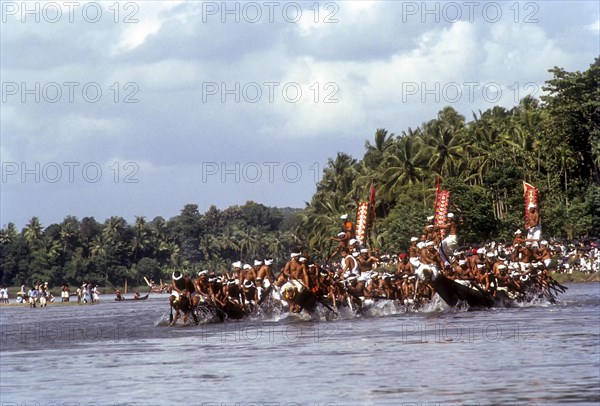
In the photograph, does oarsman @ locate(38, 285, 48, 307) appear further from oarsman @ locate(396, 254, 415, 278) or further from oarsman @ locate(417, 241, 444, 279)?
oarsman @ locate(417, 241, 444, 279)

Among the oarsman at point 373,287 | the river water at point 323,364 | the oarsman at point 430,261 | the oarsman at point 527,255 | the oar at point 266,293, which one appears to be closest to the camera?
the river water at point 323,364

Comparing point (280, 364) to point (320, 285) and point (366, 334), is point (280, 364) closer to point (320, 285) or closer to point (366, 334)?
point (366, 334)

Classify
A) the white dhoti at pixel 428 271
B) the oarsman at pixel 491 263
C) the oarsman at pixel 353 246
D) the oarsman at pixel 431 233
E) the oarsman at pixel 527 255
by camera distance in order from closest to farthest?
the white dhoti at pixel 428 271
the oarsman at pixel 491 263
the oarsman at pixel 431 233
the oarsman at pixel 353 246
the oarsman at pixel 527 255

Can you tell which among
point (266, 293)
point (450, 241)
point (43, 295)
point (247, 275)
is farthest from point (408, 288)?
point (43, 295)

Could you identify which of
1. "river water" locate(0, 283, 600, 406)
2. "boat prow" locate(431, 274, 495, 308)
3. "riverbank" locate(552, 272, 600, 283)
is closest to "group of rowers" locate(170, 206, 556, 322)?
"boat prow" locate(431, 274, 495, 308)

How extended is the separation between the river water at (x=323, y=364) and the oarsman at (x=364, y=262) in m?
6.13

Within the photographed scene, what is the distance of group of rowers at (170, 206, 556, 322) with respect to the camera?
3188cm

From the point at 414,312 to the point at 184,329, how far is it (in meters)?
7.66

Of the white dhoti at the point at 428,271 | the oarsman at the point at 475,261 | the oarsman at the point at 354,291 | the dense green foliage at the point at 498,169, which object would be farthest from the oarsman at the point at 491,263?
the dense green foliage at the point at 498,169

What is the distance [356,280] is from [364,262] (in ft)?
6.22

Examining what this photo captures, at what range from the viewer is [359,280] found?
115 feet

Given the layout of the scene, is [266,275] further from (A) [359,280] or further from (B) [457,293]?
(B) [457,293]

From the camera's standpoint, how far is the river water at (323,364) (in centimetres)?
1534

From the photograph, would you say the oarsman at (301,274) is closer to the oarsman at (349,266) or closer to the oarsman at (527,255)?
the oarsman at (349,266)
